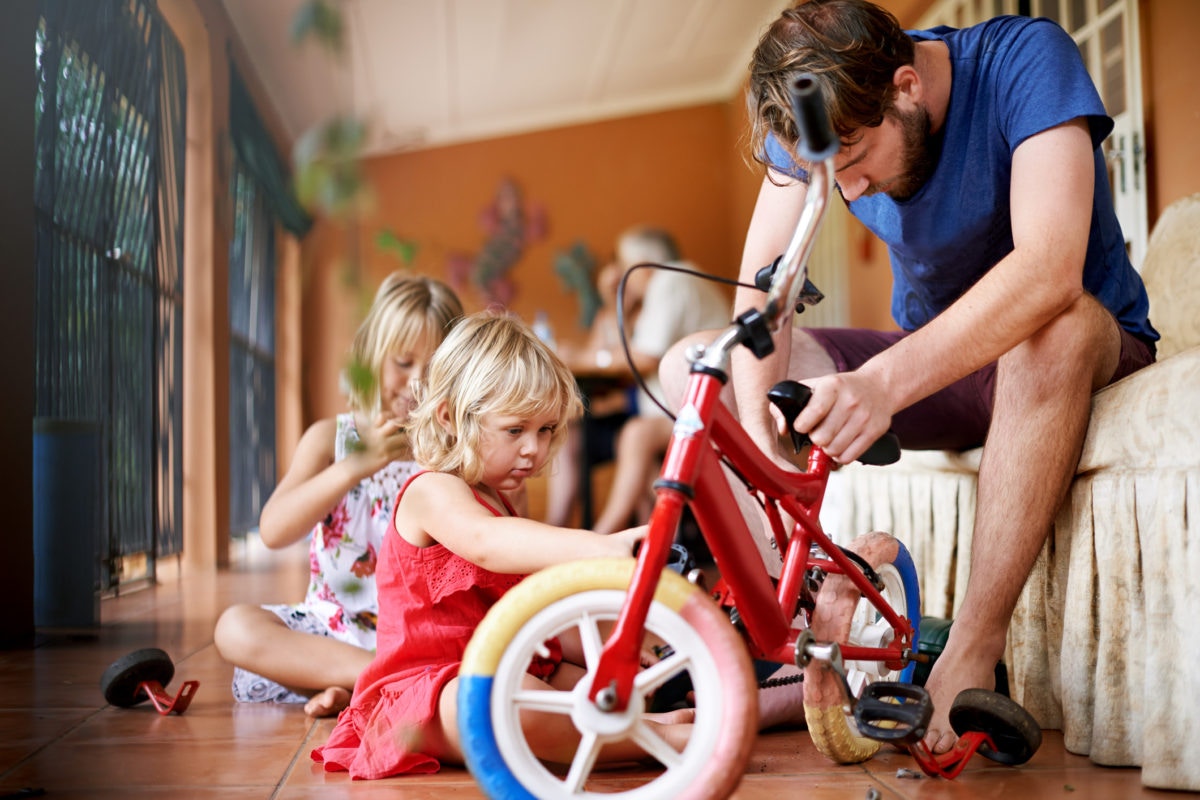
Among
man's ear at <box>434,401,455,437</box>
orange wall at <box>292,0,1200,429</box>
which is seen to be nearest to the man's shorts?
man's ear at <box>434,401,455,437</box>

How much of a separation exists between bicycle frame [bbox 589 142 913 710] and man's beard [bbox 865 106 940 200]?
40 cm

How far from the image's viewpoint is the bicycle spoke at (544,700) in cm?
83

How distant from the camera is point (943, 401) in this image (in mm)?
1521

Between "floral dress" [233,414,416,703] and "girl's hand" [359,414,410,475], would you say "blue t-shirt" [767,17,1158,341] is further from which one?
"floral dress" [233,414,416,703]

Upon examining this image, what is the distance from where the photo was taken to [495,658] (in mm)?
827

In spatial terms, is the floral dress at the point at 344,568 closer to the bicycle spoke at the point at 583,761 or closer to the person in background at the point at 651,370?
the bicycle spoke at the point at 583,761

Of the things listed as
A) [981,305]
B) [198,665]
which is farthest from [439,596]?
[198,665]

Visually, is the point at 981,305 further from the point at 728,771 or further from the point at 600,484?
the point at 600,484

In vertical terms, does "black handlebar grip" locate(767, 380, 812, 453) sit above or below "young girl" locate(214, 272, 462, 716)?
above

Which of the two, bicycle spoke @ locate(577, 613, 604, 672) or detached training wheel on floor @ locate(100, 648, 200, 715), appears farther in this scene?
detached training wheel on floor @ locate(100, 648, 200, 715)

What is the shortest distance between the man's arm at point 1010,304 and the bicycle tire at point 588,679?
0.26 metres

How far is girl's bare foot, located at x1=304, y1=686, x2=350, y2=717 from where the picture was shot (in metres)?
1.50

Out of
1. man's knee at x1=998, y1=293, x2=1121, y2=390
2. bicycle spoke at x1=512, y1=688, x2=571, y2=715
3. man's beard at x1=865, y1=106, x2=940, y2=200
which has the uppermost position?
man's beard at x1=865, y1=106, x2=940, y2=200

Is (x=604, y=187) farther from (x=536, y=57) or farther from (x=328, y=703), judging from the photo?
(x=328, y=703)
